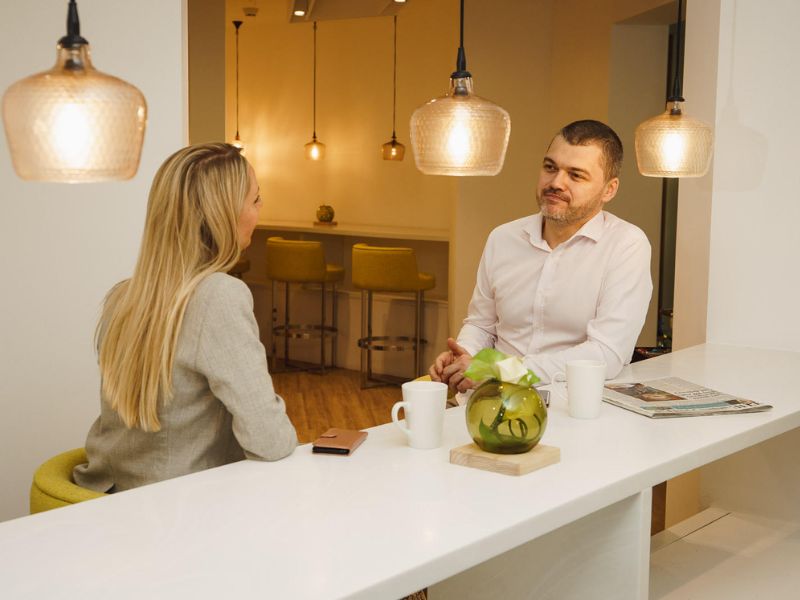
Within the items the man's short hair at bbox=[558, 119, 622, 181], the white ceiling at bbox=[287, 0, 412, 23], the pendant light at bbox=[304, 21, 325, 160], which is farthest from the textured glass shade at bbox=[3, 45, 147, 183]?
the pendant light at bbox=[304, 21, 325, 160]

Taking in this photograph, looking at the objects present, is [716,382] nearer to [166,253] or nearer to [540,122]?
[166,253]

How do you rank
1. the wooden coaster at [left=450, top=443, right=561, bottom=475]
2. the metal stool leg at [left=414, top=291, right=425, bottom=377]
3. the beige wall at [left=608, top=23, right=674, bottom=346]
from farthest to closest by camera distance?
1. the metal stool leg at [left=414, top=291, right=425, bottom=377]
2. the beige wall at [left=608, top=23, right=674, bottom=346]
3. the wooden coaster at [left=450, top=443, right=561, bottom=475]

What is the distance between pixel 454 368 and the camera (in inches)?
111

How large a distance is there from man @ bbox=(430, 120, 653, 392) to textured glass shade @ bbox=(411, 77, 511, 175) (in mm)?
847

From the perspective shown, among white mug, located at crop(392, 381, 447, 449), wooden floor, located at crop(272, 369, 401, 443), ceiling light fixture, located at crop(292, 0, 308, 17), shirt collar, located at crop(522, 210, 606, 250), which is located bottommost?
wooden floor, located at crop(272, 369, 401, 443)

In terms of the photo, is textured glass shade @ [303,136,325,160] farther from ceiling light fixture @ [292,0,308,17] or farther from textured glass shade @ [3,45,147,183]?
textured glass shade @ [3,45,147,183]

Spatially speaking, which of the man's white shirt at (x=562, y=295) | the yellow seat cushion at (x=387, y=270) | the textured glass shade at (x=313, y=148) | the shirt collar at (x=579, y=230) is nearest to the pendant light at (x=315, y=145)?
the textured glass shade at (x=313, y=148)

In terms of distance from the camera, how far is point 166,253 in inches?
78.2

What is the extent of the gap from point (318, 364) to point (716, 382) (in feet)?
17.2

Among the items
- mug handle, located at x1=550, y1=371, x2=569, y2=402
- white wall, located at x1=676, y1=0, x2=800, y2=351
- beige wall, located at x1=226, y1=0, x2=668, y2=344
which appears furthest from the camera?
beige wall, located at x1=226, y1=0, x2=668, y2=344

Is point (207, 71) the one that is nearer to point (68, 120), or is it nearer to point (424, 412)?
point (424, 412)

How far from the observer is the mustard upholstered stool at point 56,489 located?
6.24ft

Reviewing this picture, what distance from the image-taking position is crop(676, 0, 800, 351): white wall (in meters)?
3.20

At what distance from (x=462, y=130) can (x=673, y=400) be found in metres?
0.95
